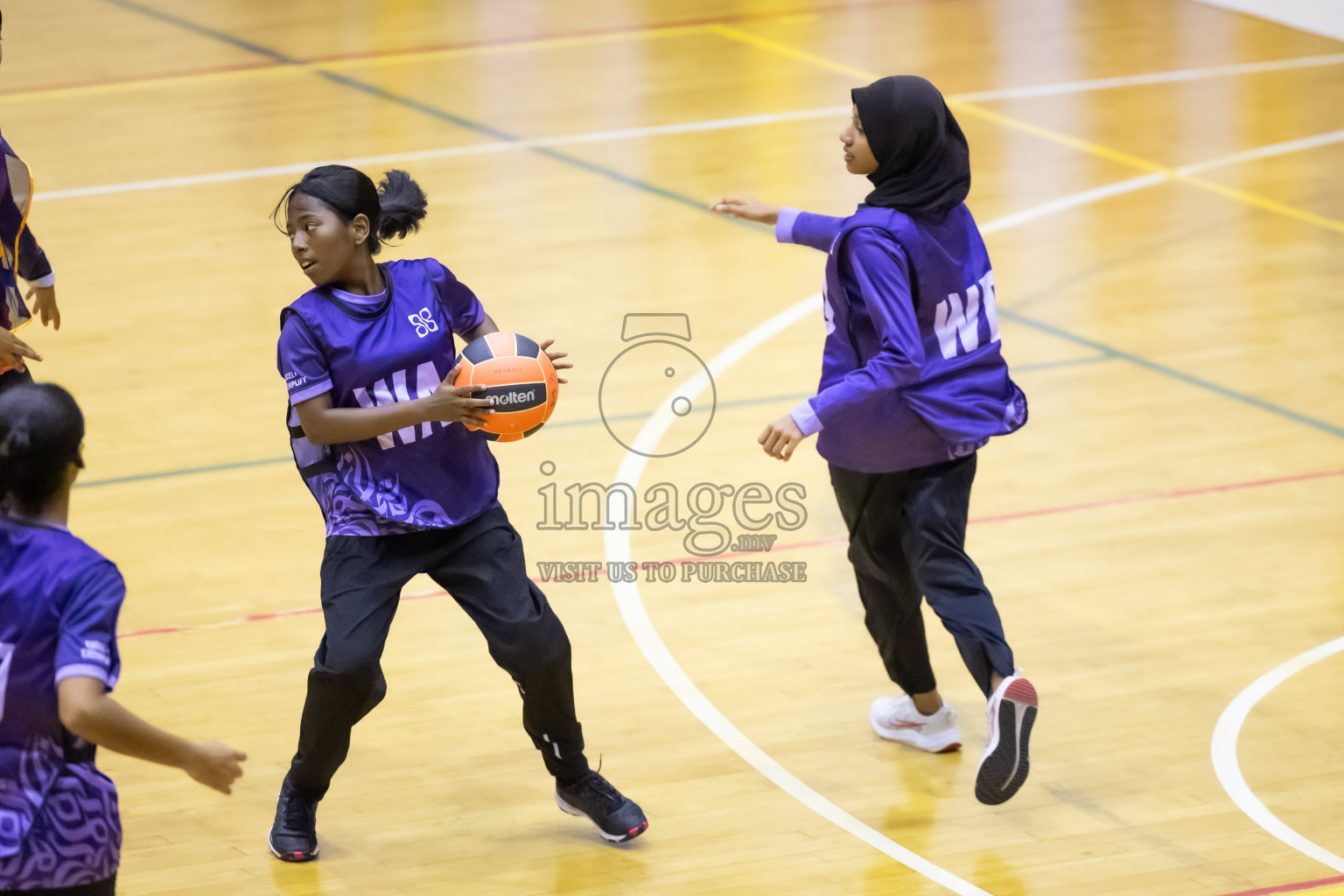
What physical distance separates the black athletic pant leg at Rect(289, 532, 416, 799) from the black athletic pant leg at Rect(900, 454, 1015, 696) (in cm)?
134

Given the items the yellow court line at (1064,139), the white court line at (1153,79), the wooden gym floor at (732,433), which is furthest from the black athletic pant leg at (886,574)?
the white court line at (1153,79)

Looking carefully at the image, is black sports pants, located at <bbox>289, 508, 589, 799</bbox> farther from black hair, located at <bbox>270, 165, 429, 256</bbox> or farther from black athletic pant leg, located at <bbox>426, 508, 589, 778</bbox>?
black hair, located at <bbox>270, 165, 429, 256</bbox>

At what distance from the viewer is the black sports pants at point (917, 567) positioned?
A: 4.86 meters

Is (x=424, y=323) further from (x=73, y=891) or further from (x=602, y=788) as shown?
(x=73, y=891)

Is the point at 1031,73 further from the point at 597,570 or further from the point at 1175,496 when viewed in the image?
the point at 597,570

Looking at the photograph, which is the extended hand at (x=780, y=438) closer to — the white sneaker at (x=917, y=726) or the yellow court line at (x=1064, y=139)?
the white sneaker at (x=917, y=726)

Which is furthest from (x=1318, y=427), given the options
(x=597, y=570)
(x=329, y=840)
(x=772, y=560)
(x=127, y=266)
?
(x=127, y=266)

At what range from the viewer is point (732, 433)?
7.66 m

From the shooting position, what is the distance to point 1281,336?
28.2 ft

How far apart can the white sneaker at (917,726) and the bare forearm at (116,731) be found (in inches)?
106

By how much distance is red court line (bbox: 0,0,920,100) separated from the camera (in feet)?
41.6

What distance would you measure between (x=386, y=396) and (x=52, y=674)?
56.8 inches

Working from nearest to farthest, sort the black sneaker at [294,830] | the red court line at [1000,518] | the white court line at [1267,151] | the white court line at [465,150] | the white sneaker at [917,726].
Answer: the black sneaker at [294,830] < the white sneaker at [917,726] < the red court line at [1000,518] < the white court line at [465,150] < the white court line at [1267,151]

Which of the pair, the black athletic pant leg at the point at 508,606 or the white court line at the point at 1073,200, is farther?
the white court line at the point at 1073,200
